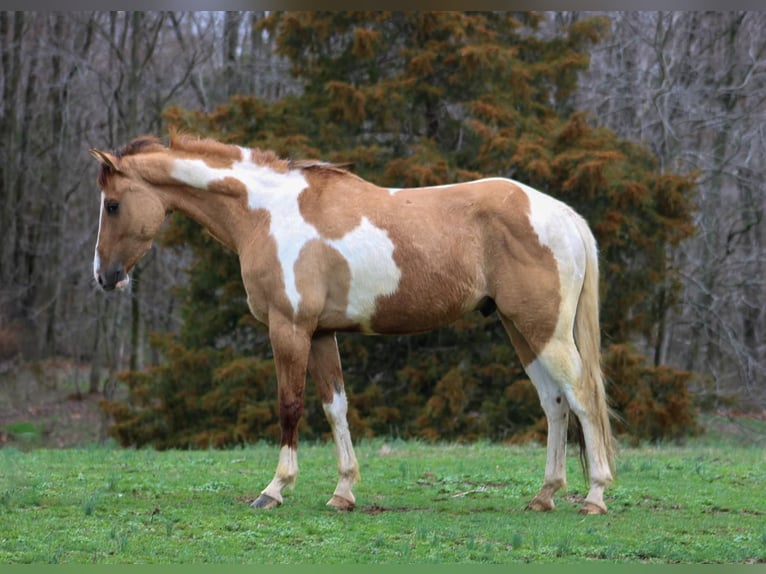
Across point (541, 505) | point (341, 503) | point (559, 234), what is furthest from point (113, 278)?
point (541, 505)

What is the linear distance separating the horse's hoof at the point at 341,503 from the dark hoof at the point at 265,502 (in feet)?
1.17

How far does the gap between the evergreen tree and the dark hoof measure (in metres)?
7.27

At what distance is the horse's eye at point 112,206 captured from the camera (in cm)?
695

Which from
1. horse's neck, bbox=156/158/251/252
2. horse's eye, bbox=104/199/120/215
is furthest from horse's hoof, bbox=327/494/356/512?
horse's eye, bbox=104/199/120/215

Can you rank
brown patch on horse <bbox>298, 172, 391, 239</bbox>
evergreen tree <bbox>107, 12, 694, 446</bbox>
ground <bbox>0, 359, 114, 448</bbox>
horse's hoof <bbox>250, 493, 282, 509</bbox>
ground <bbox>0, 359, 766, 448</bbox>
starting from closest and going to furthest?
1. horse's hoof <bbox>250, 493, 282, 509</bbox>
2. brown patch on horse <bbox>298, 172, 391, 239</bbox>
3. evergreen tree <bbox>107, 12, 694, 446</bbox>
4. ground <bbox>0, 359, 766, 448</bbox>
5. ground <bbox>0, 359, 114, 448</bbox>

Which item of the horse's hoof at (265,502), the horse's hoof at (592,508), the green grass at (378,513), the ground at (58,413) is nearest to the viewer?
the green grass at (378,513)

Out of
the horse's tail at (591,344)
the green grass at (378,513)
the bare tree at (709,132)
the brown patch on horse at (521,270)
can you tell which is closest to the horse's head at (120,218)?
the green grass at (378,513)

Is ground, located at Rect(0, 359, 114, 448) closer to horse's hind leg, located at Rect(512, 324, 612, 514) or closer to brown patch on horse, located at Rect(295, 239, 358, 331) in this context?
brown patch on horse, located at Rect(295, 239, 358, 331)

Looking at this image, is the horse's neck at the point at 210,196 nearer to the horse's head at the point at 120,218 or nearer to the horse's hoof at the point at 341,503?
the horse's head at the point at 120,218

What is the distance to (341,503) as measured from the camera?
6562 millimetres

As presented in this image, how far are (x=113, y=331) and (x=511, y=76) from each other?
1004cm

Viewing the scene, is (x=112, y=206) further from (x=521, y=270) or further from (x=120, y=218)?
(x=521, y=270)

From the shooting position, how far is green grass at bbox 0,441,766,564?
5.23 meters

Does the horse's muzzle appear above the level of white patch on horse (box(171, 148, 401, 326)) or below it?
below
